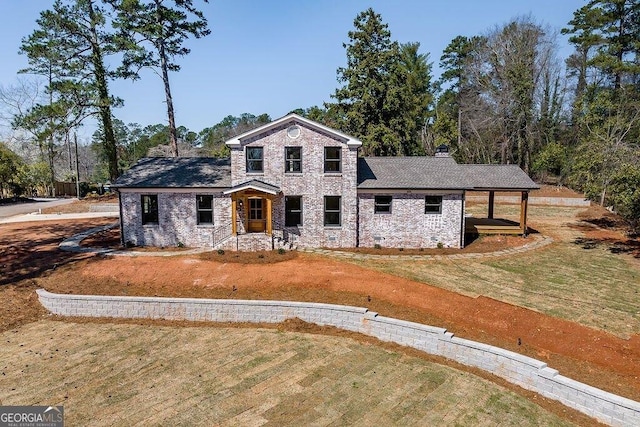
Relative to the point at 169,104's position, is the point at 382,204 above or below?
below

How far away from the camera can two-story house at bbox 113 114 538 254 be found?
20062 mm

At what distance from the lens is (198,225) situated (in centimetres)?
2036

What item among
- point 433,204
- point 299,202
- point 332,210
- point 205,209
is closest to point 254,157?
point 299,202

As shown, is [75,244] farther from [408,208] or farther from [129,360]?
[408,208]

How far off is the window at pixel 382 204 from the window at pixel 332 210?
202cm

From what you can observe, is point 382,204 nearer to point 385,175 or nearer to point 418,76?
point 385,175

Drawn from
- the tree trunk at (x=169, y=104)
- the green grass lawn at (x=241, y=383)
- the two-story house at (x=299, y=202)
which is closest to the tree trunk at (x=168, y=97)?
the tree trunk at (x=169, y=104)

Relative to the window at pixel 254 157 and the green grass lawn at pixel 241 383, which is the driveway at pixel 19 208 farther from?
the green grass lawn at pixel 241 383

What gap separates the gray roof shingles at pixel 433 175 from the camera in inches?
798

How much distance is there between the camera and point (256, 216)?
20.8 m

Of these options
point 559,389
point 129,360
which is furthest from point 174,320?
point 559,389

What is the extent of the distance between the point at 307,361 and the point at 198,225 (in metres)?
12.5

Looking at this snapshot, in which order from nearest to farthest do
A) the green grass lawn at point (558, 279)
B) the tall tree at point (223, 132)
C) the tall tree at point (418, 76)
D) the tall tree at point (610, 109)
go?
the green grass lawn at point (558, 279), the tall tree at point (610, 109), the tall tree at point (418, 76), the tall tree at point (223, 132)

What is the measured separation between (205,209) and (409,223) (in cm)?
1107
